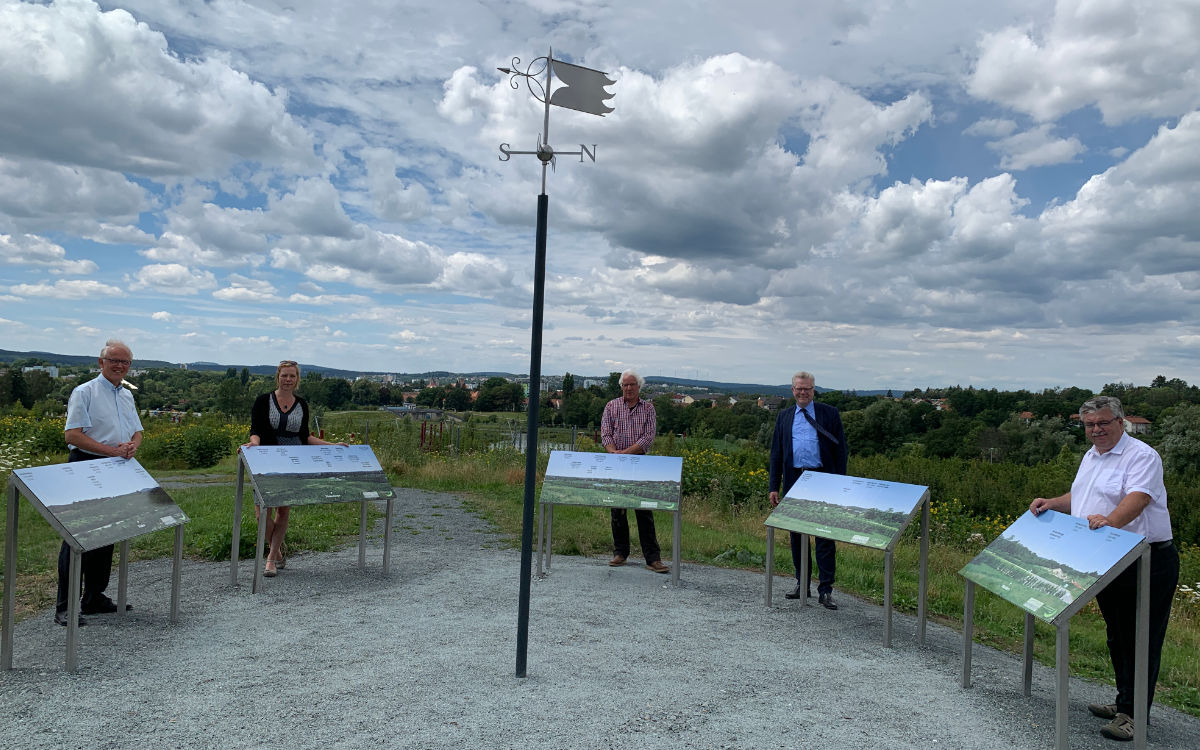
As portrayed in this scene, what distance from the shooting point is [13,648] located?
4930 mm

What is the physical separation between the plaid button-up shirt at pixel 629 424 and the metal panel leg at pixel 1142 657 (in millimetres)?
4582

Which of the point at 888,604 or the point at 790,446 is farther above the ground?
the point at 790,446

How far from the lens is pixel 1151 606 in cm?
432

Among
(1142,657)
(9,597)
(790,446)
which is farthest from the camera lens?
(790,446)

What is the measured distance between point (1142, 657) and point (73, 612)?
591 centimetres

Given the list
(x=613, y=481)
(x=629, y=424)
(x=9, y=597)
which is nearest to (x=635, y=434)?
(x=629, y=424)

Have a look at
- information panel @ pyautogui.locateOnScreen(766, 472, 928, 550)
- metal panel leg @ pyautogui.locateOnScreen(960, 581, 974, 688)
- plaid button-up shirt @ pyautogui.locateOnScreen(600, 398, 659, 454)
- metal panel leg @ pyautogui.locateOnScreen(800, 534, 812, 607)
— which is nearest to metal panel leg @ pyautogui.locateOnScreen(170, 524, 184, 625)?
plaid button-up shirt @ pyautogui.locateOnScreen(600, 398, 659, 454)

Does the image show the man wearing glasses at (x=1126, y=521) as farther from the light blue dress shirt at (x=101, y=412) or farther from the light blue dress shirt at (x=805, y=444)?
the light blue dress shirt at (x=101, y=412)

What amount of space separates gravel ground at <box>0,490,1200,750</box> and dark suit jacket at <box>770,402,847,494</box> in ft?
3.81

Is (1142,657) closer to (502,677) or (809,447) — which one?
(809,447)

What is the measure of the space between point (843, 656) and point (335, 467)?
4.63 metres

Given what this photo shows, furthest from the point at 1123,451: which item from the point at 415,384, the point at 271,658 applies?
the point at 415,384

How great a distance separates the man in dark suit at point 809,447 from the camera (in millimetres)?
6805

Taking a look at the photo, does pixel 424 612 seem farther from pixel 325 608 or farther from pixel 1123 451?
pixel 1123 451
